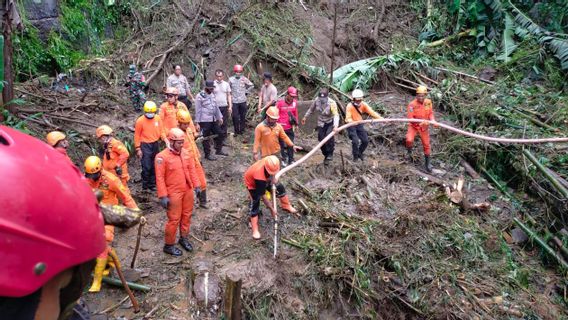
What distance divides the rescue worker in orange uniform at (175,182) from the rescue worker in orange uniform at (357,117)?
3.92 metres

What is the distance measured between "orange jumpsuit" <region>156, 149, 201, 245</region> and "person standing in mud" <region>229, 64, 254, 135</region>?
4.26 m

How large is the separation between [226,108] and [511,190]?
619 cm

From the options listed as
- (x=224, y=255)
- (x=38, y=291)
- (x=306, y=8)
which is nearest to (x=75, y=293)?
(x=38, y=291)

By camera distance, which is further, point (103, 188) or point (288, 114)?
point (288, 114)

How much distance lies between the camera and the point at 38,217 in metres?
1.47

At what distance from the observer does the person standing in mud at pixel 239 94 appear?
9.79m

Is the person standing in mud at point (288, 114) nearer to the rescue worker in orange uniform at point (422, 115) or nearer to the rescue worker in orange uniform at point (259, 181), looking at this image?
the rescue worker in orange uniform at point (259, 181)

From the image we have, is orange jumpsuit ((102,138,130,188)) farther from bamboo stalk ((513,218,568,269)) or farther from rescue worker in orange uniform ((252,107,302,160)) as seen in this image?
bamboo stalk ((513,218,568,269))

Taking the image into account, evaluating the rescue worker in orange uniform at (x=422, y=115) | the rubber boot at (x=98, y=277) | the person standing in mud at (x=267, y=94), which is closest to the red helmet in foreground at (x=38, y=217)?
the rubber boot at (x=98, y=277)

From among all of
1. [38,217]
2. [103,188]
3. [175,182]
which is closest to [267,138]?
[175,182]

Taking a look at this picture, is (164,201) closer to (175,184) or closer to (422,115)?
(175,184)

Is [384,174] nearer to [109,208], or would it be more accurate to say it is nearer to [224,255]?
[224,255]

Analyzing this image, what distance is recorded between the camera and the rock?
7562mm

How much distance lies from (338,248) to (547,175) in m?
4.25
